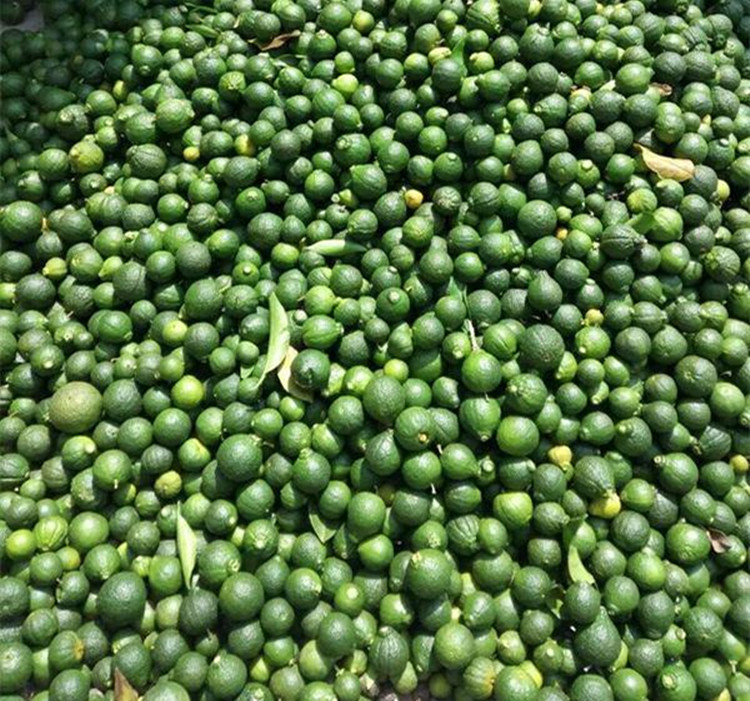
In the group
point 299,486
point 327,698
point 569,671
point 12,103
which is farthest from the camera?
point 12,103

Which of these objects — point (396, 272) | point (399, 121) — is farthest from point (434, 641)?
point (399, 121)

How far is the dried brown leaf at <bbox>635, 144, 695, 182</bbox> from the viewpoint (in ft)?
13.2

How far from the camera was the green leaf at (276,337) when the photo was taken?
148 inches

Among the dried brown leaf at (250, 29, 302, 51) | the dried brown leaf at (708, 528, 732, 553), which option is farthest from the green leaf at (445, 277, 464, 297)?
the dried brown leaf at (250, 29, 302, 51)

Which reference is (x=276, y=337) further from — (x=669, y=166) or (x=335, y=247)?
(x=669, y=166)

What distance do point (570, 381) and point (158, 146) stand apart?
11.5 feet

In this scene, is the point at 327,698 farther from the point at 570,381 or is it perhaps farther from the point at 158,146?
the point at 158,146

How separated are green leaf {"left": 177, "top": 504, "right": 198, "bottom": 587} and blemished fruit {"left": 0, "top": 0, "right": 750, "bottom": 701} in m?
0.01

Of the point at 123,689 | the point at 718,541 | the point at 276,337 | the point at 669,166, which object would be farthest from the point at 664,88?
the point at 123,689

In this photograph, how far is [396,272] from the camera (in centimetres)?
395

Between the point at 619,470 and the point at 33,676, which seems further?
the point at 619,470

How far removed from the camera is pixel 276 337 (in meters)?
3.80

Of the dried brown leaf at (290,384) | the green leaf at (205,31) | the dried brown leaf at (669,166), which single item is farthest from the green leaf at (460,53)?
the dried brown leaf at (290,384)

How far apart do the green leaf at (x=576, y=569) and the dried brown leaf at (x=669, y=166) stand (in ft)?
8.32
